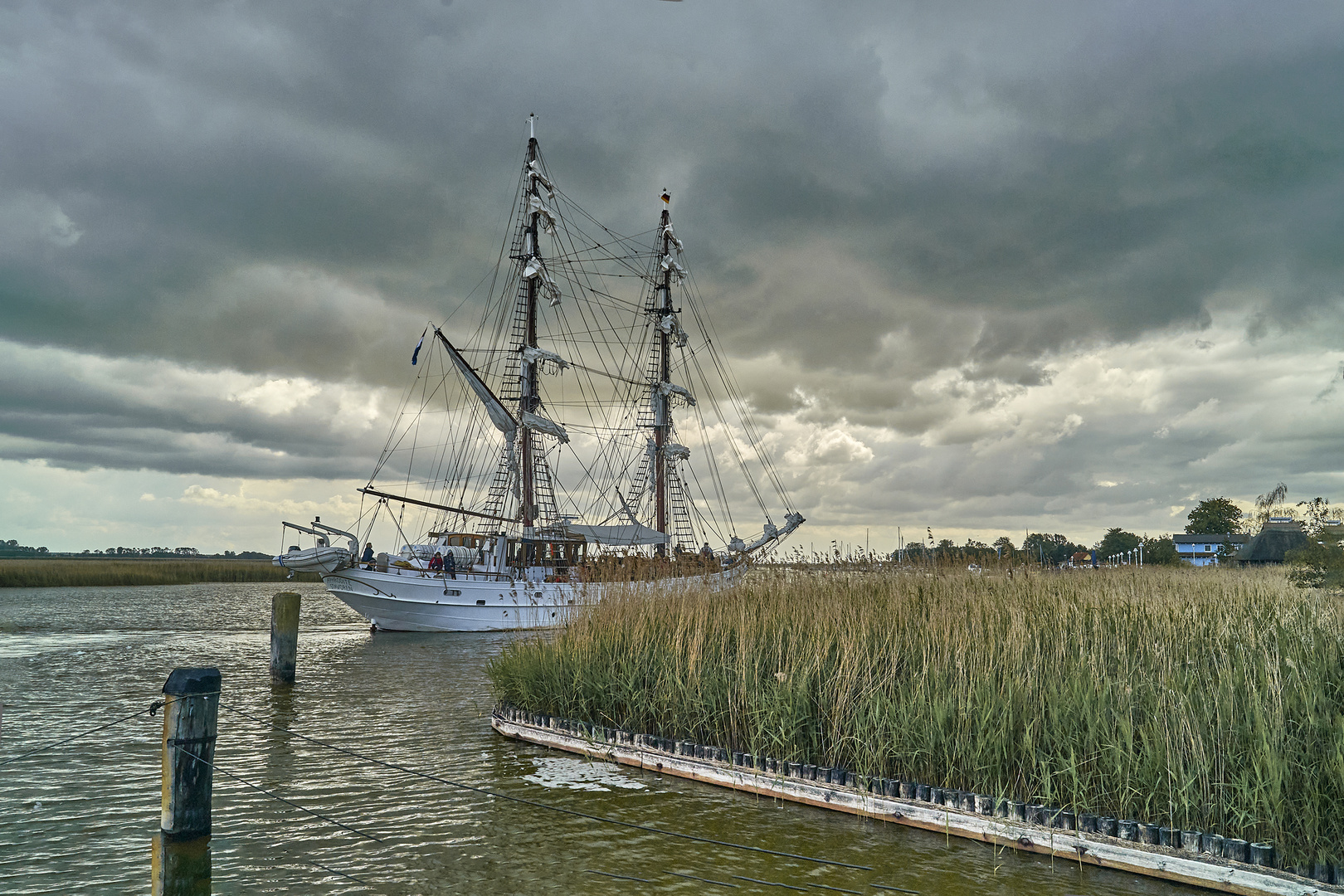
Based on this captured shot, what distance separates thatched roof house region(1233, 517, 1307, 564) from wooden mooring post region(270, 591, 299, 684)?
208 feet

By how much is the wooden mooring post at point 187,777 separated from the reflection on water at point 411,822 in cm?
51

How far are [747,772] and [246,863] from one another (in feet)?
15.0

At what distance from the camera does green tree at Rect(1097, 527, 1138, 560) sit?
10025cm

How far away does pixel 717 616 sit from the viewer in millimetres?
10086

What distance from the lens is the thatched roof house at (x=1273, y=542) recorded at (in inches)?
2195

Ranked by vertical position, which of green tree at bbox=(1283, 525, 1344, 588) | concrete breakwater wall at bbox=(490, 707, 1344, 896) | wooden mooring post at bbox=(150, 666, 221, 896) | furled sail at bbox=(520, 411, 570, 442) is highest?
furled sail at bbox=(520, 411, 570, 442)

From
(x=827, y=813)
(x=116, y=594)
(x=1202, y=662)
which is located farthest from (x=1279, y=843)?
(x=116, y=594)

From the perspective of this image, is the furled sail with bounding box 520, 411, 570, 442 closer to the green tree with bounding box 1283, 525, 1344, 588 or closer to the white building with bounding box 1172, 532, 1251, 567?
the green tree with bounding box 1283, 525, 1344, 588

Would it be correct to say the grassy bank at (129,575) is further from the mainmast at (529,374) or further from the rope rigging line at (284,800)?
the rope rigging line at (284,800)

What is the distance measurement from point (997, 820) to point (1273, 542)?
217 ft

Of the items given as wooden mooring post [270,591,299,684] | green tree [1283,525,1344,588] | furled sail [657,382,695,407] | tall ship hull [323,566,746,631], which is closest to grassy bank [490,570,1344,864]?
wooden mooring post [270,591,299,684]

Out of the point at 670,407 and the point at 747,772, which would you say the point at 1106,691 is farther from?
the point at 670,407

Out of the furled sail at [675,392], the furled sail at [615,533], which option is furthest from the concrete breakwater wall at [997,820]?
the furled sail at [675,392]

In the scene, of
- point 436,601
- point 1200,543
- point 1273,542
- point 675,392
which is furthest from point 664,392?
point 1200,543
